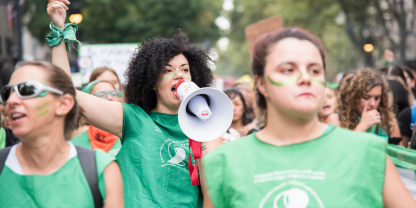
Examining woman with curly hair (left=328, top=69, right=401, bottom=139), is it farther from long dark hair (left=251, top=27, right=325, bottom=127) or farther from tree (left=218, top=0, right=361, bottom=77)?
tree (left=218, top=0, right=361, bottom=77)

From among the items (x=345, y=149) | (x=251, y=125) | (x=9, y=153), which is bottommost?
(x=251, y=125)

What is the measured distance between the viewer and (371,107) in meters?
4.64

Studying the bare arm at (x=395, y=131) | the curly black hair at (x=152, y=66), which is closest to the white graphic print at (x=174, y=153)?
the curly black hair at (x=152, y=66)

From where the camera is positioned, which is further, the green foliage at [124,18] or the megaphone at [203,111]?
the green foliage at [124,18]

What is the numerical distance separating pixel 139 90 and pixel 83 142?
148cm

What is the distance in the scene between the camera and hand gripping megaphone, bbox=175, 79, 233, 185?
9.53 ft

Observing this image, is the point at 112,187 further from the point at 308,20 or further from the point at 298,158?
the point at 308,20

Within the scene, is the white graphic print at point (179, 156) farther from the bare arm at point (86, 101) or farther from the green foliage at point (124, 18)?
the green foliage at point (124, 18)

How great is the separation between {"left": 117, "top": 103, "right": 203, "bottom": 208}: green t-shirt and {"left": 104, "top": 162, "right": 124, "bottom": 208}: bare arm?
0.81m

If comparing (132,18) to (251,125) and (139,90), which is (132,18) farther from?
(139,90)

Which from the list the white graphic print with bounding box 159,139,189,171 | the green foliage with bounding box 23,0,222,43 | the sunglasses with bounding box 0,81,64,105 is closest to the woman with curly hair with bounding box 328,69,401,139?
the white graphic print with bounding box 159,139,189,171

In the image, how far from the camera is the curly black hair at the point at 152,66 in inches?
130

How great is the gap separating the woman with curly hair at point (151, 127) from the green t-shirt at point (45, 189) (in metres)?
0.86

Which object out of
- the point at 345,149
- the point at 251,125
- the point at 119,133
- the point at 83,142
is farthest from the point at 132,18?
the point at 345,149
